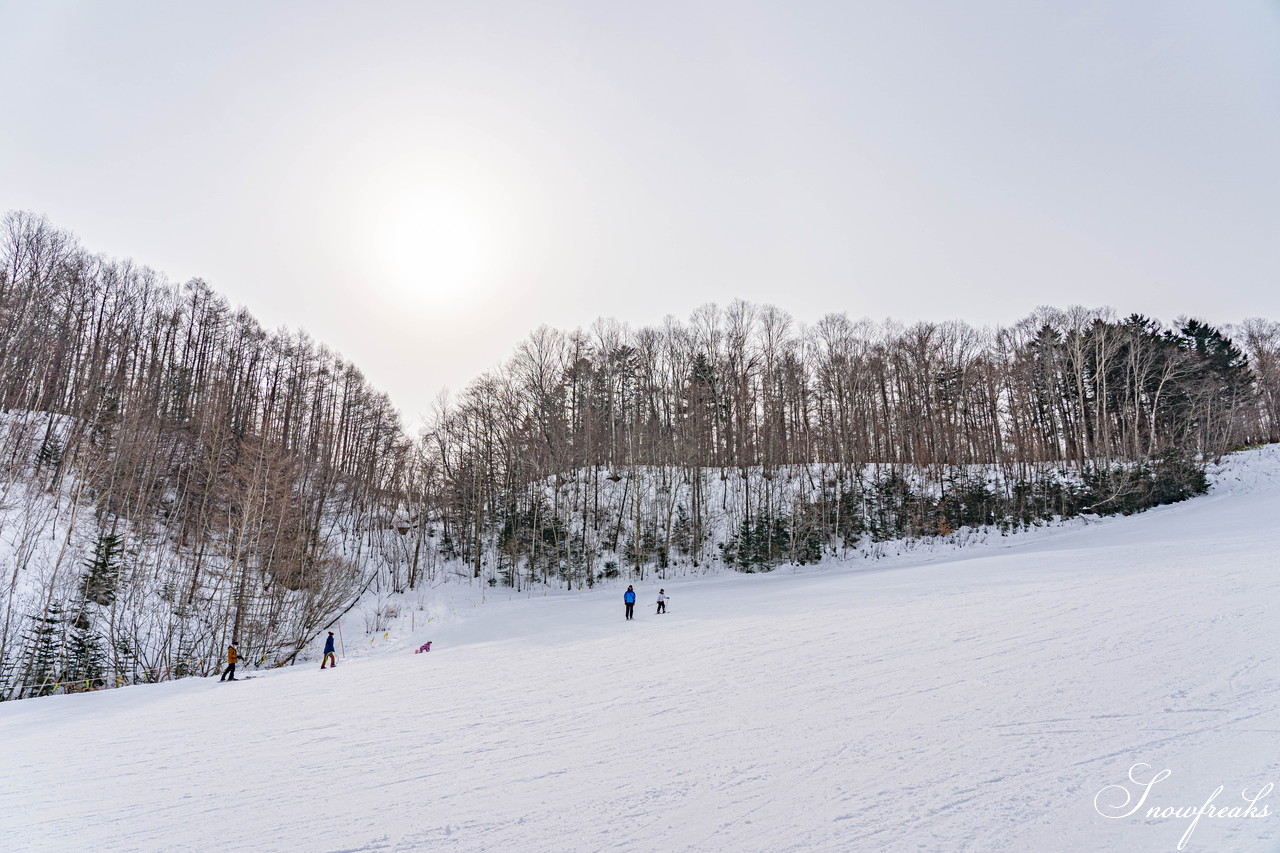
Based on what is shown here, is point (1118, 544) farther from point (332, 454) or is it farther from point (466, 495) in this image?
point (332, 454)

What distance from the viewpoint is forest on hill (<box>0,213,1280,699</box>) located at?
25750 mm

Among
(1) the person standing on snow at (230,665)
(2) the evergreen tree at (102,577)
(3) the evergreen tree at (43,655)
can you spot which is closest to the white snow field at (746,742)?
(1) the person standing on snow at (230,665)

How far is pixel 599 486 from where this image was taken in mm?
44500

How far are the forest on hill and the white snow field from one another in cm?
1342

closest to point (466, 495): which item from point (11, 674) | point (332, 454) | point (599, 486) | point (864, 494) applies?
point (599, 486)

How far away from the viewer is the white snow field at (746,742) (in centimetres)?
543

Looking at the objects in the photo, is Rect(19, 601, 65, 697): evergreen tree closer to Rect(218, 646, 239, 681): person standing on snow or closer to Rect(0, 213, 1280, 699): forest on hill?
Rect(0, 213, 1280, 699): forest on hill

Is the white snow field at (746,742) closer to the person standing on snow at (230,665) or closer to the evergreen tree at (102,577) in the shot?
the person standing on snow at (230,665)

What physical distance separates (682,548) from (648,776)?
3223 cm

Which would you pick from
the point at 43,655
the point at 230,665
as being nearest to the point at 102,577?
the point at 43,655

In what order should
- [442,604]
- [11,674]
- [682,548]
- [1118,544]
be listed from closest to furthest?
[11,674]
[1118,544]
[442,604]
[682,548]

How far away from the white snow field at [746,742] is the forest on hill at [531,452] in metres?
13.4

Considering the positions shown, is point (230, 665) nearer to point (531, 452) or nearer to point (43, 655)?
point (43, 655)

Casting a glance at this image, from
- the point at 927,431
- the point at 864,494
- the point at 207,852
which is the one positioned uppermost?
the point at 927,431
